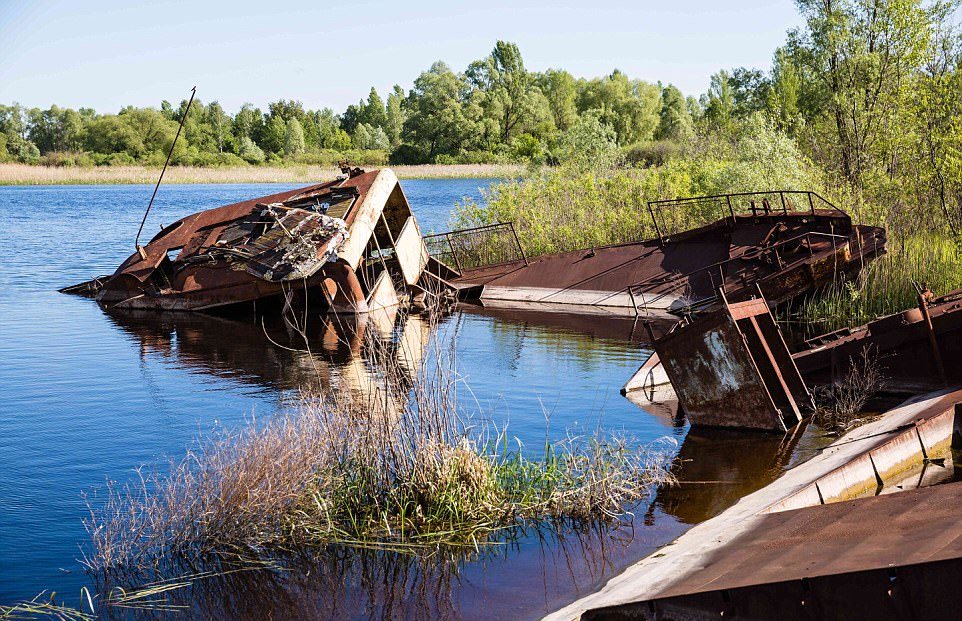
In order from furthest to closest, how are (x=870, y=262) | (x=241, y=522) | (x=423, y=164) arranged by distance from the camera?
(x=423, y=164) → (x=870, y=262) → (x=241, y=522)

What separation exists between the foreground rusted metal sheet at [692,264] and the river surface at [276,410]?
1069 millimetres

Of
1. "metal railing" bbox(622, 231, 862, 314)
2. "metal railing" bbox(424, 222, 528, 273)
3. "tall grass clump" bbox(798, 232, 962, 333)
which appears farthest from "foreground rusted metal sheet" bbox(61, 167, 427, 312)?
"tall grass clump" bbox(798, 232, 962, 333)

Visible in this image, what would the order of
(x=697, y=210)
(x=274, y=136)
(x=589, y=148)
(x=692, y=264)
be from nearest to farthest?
(x=692, y=264) → (x=697, y=210) → (x=589, y=148) → (x=274, y=136)

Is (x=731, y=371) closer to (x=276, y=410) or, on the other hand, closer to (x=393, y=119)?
(x=276, y=410)

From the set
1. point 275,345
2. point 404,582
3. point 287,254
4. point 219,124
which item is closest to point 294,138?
point 219,124

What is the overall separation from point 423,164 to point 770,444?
86.8 metres

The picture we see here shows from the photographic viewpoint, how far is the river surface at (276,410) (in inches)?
285

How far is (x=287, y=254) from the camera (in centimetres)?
1933

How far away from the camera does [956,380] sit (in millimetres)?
10789

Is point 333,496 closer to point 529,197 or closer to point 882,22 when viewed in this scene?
point 529,197

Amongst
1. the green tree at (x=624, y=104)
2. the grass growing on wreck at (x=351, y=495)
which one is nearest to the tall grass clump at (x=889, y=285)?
the grass growing on wreck at (x=351, y=495)

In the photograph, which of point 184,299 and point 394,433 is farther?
point 184,299

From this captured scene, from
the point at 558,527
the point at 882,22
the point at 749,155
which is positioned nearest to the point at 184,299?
the point at 749,155

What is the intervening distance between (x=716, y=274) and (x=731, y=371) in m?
8.79
